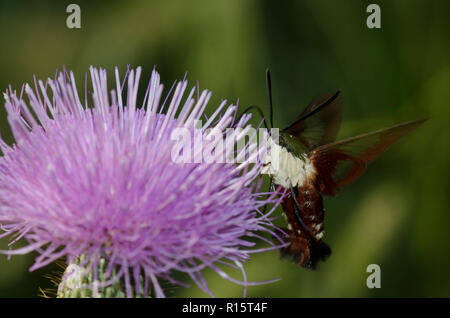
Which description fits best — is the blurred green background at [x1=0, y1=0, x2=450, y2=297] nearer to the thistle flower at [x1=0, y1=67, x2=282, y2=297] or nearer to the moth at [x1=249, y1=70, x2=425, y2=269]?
the moth at [x1=249, y1=70, x2=425, y2=269]

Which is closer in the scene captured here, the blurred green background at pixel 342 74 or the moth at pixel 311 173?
the moth at pixel 311 173

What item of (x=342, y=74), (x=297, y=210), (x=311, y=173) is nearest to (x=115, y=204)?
(x=297, y=210)

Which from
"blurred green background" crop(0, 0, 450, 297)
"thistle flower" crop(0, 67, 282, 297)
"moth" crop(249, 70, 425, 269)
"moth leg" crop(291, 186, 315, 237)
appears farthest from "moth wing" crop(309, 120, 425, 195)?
"blurred green background" crop(0, 0, 450, 297)

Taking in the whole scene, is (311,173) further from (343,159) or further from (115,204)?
(115,204)

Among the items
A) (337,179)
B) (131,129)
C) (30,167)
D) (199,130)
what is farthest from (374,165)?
(30,167)

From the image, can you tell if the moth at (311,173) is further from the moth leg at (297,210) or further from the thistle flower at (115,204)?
the thistle flower at (115,204)

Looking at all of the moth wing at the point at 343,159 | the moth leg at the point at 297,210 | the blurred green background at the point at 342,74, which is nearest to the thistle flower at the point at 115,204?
the moth leg at the point at 297,210
